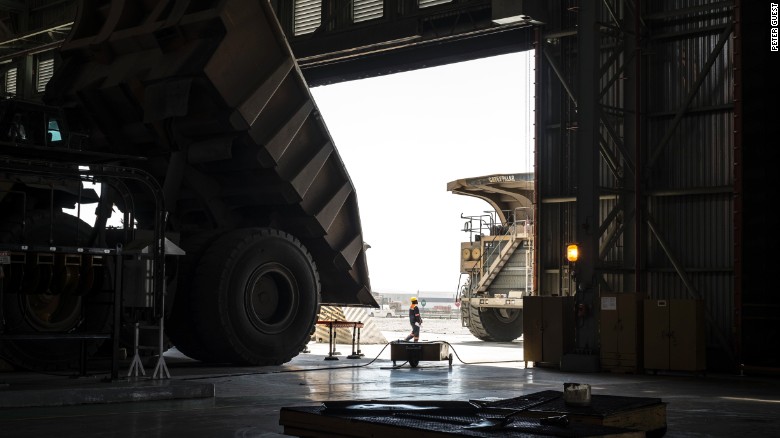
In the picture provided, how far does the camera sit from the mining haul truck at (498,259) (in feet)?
90.5

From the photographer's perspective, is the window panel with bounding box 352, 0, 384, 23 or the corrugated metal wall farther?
the window panel with bounding box 352, 0, 384, 23

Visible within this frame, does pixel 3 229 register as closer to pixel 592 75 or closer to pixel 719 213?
pixel 592 75

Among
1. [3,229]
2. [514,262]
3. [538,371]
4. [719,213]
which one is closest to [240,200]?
[3,229]

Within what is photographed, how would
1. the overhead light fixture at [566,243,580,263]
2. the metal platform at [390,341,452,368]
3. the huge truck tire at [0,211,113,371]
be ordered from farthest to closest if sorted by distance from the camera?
the overhead light fixture at [566,243,580,263] → the metal platform at [390,341,452,368] → the huge truck tire at [0,211,113,371]

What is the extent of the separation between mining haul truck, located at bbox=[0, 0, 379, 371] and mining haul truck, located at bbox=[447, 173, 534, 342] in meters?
11.6

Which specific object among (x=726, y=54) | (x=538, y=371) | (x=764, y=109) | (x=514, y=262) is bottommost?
(x=538, y=371)

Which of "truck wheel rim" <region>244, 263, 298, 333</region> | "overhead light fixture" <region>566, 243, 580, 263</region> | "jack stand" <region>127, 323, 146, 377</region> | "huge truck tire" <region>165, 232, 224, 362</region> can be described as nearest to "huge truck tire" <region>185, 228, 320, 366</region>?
"truck wheel rim" <region>244, 263, 298, 333</region>

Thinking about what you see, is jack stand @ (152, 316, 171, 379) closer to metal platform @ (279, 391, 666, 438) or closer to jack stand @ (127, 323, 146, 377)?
jack stand @ (127, 323, 146, 377)

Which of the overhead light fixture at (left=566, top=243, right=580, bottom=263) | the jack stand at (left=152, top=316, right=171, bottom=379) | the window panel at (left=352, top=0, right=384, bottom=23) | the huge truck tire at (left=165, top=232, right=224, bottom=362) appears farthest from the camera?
the window panel at (left=352, top=0, right=384, bottom=23)

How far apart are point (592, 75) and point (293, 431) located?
1210cm

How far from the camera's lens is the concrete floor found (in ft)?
27.9

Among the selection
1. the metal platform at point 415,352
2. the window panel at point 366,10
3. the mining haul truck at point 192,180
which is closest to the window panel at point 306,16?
the window panel at point 366,10

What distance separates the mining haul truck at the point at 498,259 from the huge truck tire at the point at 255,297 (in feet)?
39.5

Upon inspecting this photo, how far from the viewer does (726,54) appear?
17.9 metres
